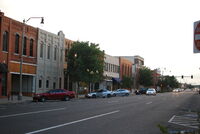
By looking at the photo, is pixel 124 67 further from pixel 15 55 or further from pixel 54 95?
pixel 54 95

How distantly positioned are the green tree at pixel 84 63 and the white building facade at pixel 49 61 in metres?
2.42

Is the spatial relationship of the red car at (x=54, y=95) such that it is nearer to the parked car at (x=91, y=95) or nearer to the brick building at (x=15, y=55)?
the brick building at (x=15, y=55)

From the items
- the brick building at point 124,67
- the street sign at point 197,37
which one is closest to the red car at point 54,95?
the street sign at point 197,37

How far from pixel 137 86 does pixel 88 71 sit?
54978mm

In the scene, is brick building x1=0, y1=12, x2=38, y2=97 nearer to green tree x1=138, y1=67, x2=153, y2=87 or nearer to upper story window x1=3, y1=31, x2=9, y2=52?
upper story window x1=3, y1=31, x2=9, y2=52

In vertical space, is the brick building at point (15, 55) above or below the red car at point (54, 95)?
above

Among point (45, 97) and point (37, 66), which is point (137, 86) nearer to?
point (37, 66)

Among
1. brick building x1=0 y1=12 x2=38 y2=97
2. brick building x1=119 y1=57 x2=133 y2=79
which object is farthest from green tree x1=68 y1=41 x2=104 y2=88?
brick building x1=119 y1=57 x2=133 y2=79

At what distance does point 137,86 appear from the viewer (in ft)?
326

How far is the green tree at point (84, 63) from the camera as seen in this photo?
45781 millimetres

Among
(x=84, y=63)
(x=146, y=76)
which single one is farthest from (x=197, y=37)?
(x=146, y=76)

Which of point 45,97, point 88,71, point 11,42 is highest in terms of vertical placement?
point 11,42

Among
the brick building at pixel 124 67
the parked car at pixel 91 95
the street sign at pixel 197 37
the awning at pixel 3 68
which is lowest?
the parked car at pixel 91 95

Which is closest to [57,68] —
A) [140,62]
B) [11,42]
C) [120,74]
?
[11,42]
